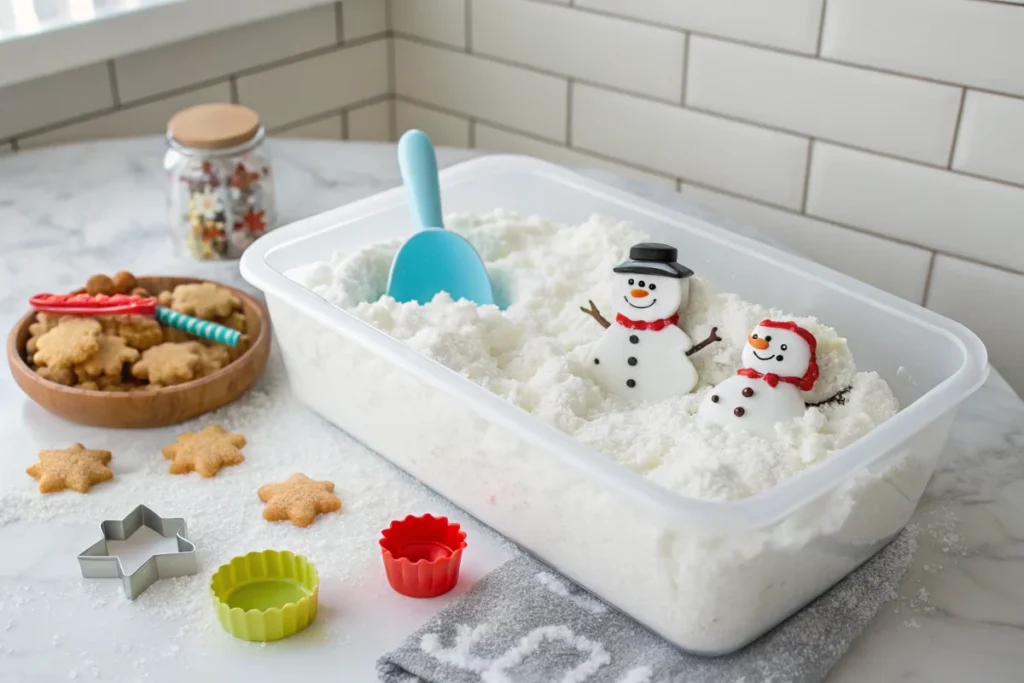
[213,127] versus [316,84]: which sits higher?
[213,127]

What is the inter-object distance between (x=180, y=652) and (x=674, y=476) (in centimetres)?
33

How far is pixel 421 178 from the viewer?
1035mm

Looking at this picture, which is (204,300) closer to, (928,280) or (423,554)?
(423,554)

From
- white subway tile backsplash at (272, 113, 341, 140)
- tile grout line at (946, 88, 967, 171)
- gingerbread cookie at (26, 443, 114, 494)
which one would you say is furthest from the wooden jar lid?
tile grout line at (946, 88, 967, 171)

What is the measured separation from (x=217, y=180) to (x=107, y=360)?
0.29 meters

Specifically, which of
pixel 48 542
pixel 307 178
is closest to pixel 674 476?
pixel 48 542

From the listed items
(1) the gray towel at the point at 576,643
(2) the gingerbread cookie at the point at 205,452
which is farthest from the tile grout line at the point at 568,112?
(1) the gray towel at the point at 576,643

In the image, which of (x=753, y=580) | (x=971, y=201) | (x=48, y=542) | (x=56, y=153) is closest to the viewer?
(x=753, y=580)

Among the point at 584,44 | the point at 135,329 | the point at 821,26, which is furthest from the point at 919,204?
the point at 135,329

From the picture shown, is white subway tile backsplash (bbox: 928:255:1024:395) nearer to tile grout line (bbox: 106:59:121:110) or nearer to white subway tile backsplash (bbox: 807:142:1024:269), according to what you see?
white subway tile backsplash (bbox: 807:142:1024:269)

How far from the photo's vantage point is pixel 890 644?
756mm

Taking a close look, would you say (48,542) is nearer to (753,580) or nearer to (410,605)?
(410,605)

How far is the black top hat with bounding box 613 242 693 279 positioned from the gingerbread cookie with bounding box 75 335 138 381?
0.42 m

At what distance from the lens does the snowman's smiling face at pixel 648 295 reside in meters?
0.88
